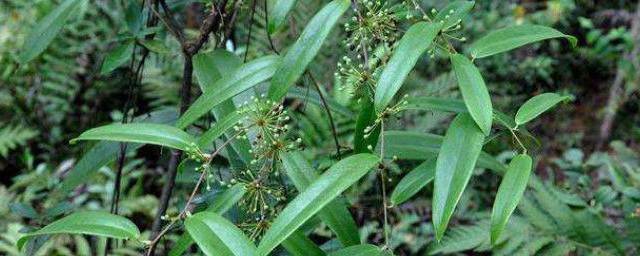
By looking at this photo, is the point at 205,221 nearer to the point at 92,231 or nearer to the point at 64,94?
the point at 92,231

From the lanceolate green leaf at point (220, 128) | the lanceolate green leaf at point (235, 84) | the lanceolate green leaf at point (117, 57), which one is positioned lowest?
the lanceolate green leaf at point (117, 57)

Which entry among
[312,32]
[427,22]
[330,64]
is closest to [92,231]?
[312,32]

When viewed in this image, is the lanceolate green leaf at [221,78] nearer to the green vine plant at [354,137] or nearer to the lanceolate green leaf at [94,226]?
the green vine plant at [354,137]

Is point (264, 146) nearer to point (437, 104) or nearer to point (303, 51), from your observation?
point (303, 51)

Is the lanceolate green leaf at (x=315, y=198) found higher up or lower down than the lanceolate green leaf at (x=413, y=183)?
higher up

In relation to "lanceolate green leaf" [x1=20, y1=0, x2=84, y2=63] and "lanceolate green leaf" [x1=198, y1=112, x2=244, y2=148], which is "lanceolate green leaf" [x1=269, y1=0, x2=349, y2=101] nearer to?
"lanceolate green leaf" [x1=198, y1=112, x2=244, y2=148]

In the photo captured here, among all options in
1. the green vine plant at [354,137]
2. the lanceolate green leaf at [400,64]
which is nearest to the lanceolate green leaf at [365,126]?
the green vine plant at [354,137]
